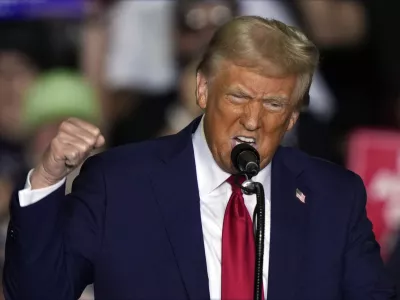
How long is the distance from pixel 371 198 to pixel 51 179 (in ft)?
9.62

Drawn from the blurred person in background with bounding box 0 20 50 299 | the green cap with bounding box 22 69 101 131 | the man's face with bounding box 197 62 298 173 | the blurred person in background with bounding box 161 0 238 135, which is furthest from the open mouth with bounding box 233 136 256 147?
the blurred person in background with bounding box 0 20 50 299

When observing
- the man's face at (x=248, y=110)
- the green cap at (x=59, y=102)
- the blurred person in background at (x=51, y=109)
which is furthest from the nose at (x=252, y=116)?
the green cap at (x=59, y=102)

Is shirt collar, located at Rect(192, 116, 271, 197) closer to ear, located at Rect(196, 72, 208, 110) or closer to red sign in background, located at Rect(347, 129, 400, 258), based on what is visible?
ear, located at Rect(196, 72, 208, 110)

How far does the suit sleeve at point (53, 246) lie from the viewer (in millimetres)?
3066

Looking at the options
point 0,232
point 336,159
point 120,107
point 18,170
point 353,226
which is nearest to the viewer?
point 353,226

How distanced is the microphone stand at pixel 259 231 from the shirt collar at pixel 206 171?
285mm

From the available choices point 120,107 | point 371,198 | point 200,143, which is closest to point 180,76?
point 120,107

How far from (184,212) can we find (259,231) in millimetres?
297

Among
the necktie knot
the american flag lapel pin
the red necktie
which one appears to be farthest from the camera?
the american flag lapel pin

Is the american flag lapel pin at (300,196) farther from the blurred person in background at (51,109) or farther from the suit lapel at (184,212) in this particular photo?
the blurred person in background at (51,109)

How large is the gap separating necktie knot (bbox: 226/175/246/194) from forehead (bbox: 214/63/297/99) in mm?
259

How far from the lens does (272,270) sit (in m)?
3.27

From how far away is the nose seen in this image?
10.5 feet

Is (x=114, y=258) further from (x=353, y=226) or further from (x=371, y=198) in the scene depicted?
(x=371, y=198)
